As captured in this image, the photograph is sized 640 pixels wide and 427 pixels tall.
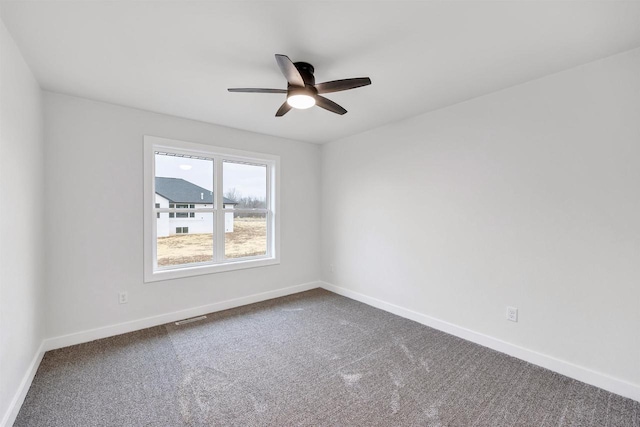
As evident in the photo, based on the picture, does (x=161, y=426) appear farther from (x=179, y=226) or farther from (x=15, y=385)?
(x=179, y=226)

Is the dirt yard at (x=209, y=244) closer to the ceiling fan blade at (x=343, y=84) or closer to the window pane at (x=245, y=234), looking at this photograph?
the window pane at (x=245, y=234)

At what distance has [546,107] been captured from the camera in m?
2.34

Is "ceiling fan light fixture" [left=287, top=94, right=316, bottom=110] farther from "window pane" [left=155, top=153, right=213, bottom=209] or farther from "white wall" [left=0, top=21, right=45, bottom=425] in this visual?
"window pane" [left=155, top=153, right=213, bottom=209]

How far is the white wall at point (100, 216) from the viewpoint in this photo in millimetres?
2660

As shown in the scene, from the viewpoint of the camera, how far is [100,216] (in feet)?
9.39

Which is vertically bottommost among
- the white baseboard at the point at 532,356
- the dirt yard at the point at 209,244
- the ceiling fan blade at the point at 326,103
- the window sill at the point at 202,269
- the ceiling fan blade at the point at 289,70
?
the white baseboard at the point at 532,356

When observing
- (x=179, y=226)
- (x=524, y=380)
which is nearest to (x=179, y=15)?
(x=179, y=226)

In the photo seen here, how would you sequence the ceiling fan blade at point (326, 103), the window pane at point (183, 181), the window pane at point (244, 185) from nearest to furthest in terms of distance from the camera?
1. the ceiling fan blade at point (326, 103)
2. the window pane at point (183, 181)
3. the window pane at point (244, 185)

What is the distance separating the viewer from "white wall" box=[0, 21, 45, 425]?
1.67 m

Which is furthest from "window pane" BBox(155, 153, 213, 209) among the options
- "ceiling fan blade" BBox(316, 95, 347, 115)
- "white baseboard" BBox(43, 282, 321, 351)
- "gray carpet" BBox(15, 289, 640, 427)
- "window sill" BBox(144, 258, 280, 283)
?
"ceiling fan blade" BBox(316, 95, 347, 115)

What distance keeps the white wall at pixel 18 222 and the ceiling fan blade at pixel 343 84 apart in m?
1.96

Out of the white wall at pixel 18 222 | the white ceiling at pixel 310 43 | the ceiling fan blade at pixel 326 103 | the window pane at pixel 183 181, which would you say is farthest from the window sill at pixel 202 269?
the ceiling fan blade at pixel 326 103

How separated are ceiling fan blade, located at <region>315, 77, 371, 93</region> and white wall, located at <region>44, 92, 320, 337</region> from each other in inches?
80.6

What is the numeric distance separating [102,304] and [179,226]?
1101 millimetres
